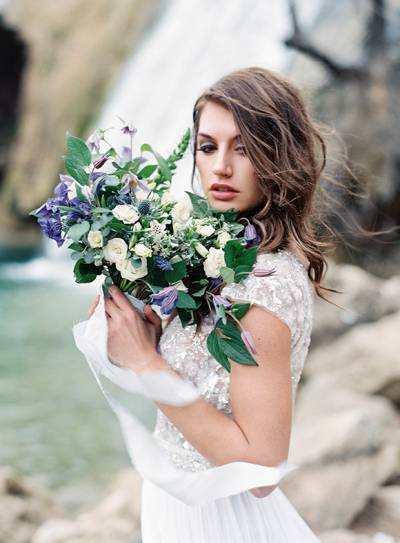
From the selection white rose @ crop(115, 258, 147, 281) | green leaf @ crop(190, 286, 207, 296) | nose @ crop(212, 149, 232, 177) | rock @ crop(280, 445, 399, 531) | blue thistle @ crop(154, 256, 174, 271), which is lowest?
rock @ crop(280, 445, 399, 531)

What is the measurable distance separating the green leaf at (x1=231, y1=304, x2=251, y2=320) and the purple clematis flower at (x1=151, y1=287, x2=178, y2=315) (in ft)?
0.46

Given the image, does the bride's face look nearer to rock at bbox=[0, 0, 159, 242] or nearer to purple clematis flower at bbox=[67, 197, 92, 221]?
purple clematis flower at bbox=[67, 197, 92, 221]

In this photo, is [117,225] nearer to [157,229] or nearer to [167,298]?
[157,229]

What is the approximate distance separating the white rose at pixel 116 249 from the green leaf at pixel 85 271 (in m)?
0.10

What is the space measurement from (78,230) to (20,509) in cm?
297

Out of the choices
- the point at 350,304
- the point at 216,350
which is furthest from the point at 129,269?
the point at 350,304

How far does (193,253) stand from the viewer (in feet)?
5.70

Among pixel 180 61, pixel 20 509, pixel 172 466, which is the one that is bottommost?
pixel 20 509

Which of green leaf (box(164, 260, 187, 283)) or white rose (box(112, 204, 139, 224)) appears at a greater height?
white rose (box(112, 204, 139, 224))

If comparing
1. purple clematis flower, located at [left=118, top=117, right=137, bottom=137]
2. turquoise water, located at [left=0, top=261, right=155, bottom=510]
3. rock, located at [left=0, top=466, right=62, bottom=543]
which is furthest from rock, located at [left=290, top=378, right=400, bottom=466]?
purple clematis flower, located at [left=118, top=117, right=137, bottom=137]

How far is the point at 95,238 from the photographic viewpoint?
1.67 meters

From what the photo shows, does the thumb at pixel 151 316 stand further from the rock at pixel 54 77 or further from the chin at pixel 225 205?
the rock at pixel 54 77

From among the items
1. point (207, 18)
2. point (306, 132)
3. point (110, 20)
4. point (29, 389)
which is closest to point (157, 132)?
point (207, 18)

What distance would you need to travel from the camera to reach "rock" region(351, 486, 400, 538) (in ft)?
12.7
